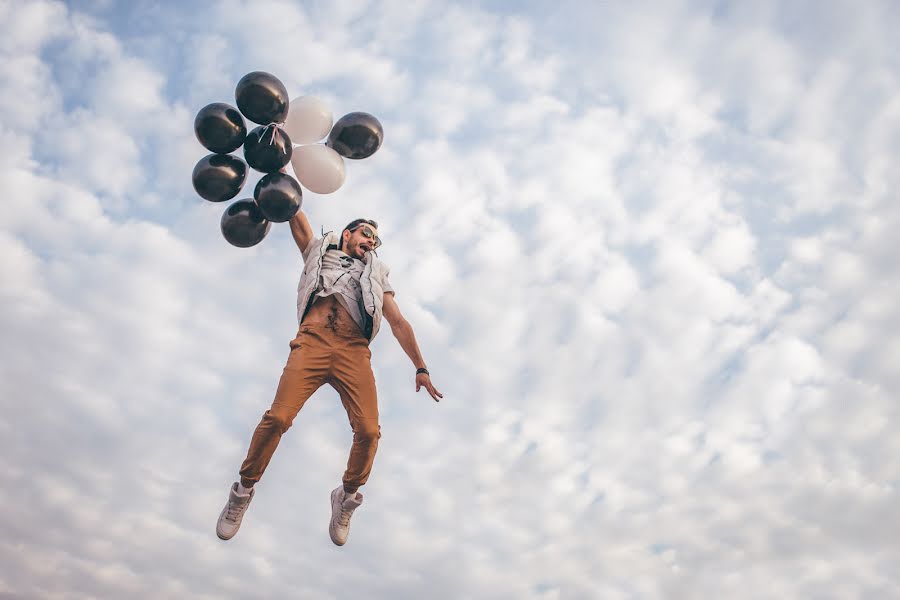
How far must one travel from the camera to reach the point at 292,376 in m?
6.37

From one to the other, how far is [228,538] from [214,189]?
3.04m

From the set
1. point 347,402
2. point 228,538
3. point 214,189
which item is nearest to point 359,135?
point 214,189

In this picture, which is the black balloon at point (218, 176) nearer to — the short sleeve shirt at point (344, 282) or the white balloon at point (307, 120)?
the white balloon at point (307, 120)

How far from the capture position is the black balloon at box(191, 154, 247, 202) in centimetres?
657

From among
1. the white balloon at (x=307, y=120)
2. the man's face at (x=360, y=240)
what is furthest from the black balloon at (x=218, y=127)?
the man's face at (x=360, y=240)

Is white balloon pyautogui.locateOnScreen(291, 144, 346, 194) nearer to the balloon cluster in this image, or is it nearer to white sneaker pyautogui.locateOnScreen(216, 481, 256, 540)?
the balloon cluster

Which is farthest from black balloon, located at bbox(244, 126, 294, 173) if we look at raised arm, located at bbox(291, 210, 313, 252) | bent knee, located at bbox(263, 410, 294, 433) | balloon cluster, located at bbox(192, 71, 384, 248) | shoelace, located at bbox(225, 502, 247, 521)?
shoelace, located at bbox(225, 502, 247, 521)

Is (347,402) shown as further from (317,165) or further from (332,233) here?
(317,165)

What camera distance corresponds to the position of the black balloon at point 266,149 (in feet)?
22.0

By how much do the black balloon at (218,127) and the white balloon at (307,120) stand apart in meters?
0.65

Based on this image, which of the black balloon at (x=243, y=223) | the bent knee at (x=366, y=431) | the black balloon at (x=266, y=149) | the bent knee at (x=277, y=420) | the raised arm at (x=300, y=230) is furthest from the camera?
the raised arm at (x=300, y=230)

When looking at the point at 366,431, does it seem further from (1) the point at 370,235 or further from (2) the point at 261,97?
(2) the point at 261,97

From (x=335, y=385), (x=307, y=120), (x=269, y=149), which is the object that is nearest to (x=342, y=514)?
(x=335, y=385)

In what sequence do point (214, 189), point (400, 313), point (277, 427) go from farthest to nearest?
1. point (400, 313)
2. point (214, 189)
3. point (277, 427)
